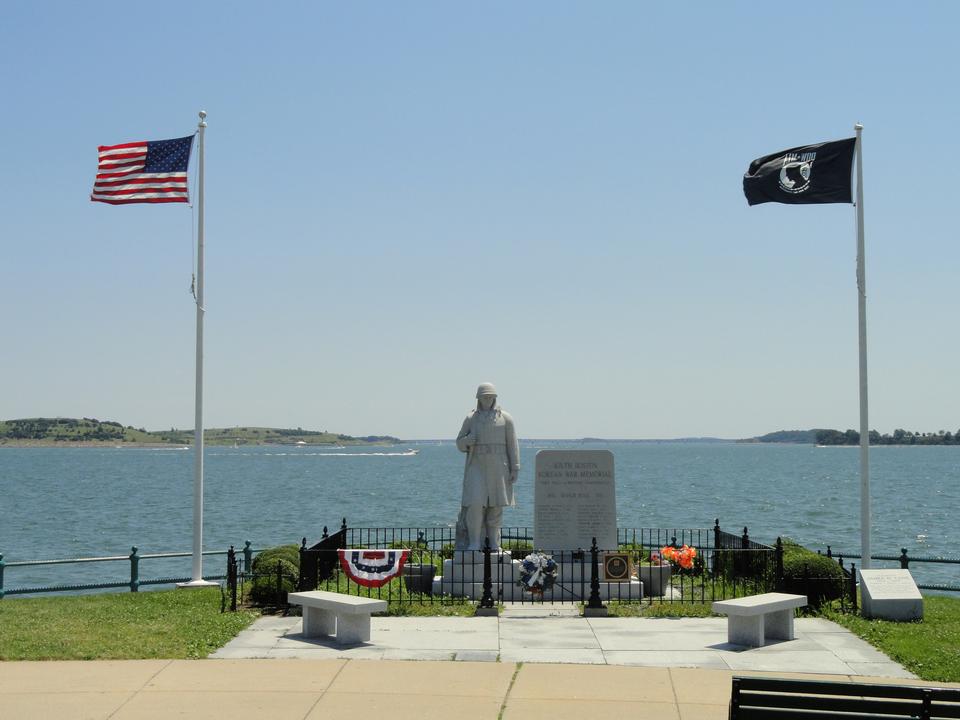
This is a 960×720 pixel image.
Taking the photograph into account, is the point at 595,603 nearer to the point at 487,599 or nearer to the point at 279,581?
the point at 487,599

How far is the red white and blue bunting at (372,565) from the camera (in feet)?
59.3

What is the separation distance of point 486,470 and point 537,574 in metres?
2.88

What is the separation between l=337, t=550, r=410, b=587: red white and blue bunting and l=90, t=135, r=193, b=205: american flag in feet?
25.6

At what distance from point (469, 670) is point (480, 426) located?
332 inches

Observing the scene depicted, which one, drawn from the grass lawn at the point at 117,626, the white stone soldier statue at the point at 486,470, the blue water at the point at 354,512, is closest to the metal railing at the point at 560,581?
the white stone soldier statue at the point at 486,470

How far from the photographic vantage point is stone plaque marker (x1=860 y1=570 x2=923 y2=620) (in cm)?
1680

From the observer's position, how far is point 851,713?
8578 mm

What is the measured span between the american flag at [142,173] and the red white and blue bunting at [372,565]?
7.79m

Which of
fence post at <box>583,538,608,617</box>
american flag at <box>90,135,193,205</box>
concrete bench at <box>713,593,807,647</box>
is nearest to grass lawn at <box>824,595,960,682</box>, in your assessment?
concrete bench at <box>713,593,807,647</box>

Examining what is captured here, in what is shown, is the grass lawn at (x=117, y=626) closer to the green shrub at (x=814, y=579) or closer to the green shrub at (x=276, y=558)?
the green shrub at (x=276, y=558)

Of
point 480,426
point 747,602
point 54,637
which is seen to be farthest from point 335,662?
point 480,426

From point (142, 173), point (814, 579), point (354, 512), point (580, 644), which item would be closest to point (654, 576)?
point (814, 579)

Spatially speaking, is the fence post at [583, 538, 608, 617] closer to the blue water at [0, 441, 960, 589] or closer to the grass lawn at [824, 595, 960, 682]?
the grass lawn at [824, 595, 960, 682]

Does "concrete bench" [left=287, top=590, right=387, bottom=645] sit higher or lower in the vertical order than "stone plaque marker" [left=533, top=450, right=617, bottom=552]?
lower
